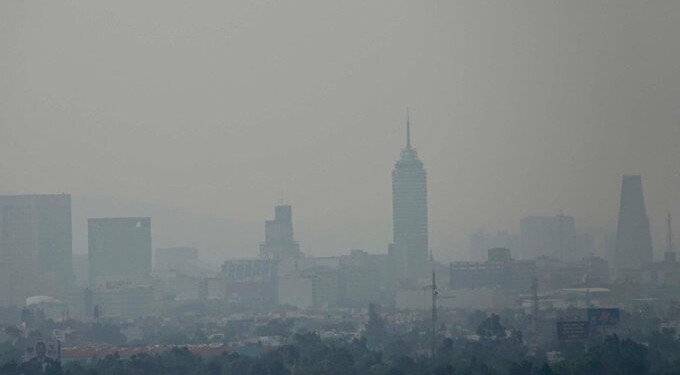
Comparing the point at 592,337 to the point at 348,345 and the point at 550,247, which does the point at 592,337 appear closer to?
the point at 348,345

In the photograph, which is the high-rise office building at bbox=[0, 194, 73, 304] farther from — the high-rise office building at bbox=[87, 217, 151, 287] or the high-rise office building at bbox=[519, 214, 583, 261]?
the high-rise office building at bbox=[519, 214, 583, 261]

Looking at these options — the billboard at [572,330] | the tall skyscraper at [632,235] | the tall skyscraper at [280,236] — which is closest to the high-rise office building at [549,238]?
the tall skyscraper at [632,235]

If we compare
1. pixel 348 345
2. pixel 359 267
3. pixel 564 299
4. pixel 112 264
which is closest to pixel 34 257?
pixel 112 264

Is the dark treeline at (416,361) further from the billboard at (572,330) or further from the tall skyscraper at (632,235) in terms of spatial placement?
the tall skyscraper at (632,235)

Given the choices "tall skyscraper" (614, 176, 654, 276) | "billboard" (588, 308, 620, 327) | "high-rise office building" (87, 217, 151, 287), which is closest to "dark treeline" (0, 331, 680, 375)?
"billboard" (588, 308, 620, 327)

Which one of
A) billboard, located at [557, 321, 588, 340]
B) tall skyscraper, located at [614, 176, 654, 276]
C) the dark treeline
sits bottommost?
the dark treeline

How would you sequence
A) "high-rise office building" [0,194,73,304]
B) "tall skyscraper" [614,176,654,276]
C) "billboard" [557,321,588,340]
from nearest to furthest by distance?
"billboard" [557,321,588,340] < "tall skyscraper" [614,176,654,276] < "high-rise office building" [0,194,73,304]
